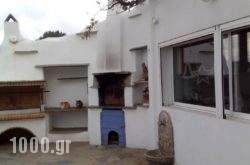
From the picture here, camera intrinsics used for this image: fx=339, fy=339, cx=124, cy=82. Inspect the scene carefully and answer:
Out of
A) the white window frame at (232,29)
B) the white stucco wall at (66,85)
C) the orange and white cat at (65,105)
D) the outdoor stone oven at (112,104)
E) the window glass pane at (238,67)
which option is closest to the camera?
the white window frame at (232,29)

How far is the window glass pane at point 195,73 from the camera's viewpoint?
12.7ft

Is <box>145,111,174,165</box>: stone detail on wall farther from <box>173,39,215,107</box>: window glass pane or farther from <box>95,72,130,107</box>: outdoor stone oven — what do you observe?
<box>95,72,130,107</box>: outdoor stone oven

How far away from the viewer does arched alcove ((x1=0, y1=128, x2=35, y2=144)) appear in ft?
26.4

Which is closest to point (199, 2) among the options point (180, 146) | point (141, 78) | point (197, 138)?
point (197, 138)

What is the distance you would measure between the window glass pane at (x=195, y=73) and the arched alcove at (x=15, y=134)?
444 cm

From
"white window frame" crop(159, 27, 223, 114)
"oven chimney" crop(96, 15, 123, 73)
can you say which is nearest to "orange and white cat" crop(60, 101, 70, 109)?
"oven chimney" crop(96, 15, 123, 73)

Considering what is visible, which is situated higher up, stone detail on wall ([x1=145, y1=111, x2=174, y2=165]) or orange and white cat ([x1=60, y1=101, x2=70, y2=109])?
orange and white cat ([x1=60, y1=101, x2=70, y2=109])

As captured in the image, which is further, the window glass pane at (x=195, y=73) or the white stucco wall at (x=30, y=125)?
the white stucco wall at (x=30, y=125)

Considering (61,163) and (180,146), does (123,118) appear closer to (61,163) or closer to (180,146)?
(61,163)

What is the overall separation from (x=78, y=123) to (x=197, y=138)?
484cm

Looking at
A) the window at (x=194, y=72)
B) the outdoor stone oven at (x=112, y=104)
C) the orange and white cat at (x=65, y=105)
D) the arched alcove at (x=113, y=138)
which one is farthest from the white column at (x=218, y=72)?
the orange and white cat at (x=65, y=105)

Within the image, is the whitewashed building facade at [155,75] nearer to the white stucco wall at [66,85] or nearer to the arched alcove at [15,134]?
the white stucco wall at [66,85]

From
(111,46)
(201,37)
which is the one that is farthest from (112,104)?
(201,37)

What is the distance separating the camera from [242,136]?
2.98 metres
